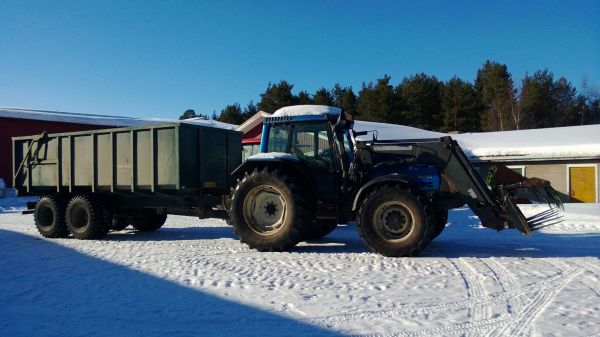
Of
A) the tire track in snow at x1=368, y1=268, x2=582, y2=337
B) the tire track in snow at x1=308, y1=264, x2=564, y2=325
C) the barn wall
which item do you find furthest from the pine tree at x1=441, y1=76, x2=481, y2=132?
the tire track in snow at x1=368, y1=268, x2=582, y2=337

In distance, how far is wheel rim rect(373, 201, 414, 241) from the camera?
7602 mm

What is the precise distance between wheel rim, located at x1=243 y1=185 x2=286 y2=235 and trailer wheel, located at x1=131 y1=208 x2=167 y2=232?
3632 millimetres

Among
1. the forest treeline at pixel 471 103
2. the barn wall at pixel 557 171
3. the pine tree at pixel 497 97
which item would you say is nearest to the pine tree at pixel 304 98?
the forest treeline at pixel 471 103

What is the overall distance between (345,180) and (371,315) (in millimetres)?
3547

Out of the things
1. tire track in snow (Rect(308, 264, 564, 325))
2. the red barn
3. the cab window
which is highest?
the red barn

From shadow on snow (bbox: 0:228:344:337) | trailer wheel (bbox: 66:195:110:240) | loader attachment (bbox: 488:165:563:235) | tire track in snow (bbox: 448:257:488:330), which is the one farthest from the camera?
trailer wheel (bbox: 66:195:110:240)

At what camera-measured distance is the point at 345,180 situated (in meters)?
8.24

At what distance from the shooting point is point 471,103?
159ft

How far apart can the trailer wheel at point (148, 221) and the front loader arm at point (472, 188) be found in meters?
6.25

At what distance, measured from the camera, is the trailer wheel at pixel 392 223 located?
7465mm

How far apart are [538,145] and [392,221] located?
1576 centimetres

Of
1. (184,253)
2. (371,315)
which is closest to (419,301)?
(371,315)

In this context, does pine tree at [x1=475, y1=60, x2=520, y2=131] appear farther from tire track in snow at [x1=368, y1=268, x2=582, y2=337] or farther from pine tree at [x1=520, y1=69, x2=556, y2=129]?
tire track in snow at [x1=368, y1=268, x2=582, y2=337]

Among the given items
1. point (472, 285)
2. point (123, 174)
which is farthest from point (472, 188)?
point (123, 174)
